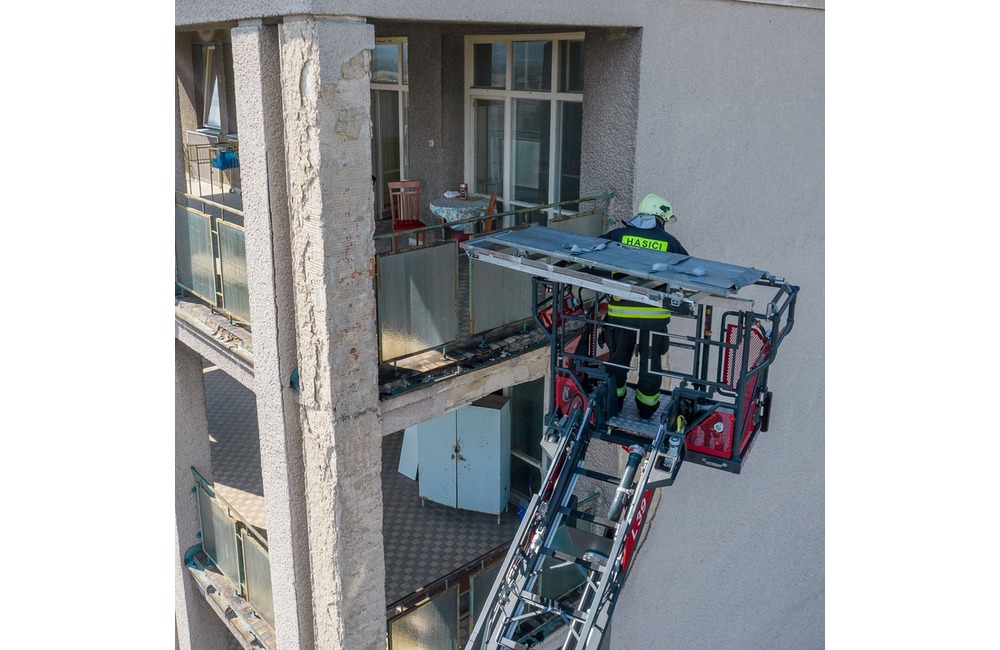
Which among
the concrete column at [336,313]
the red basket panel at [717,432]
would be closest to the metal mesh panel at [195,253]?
the concrete column at [336,313]

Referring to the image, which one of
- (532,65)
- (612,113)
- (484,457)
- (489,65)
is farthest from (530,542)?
(489,65)

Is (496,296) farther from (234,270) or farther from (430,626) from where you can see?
(430,626)

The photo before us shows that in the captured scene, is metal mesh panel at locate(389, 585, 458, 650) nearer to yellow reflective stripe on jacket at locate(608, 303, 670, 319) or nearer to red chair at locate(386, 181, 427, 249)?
yellow reflective stripe on jacket at locate(608, 303, 670, 319)

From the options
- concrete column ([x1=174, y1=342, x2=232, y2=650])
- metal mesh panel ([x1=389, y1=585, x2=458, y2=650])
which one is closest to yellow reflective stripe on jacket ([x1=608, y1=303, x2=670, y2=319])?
metal mesh panel ([x1=389, y1=585, x2=458, y2=650])

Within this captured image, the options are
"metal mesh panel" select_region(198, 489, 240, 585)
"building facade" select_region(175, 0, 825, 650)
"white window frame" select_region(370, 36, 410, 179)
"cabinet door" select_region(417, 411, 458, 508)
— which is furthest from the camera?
"white window frame" select_region(370, 36, 410, 179)

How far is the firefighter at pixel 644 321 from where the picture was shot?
19.7ft

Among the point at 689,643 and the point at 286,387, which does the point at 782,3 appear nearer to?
the point at 286,387

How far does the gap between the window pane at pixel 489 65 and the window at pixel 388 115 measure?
1.52 m

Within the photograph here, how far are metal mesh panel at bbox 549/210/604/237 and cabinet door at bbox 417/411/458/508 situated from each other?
333cm

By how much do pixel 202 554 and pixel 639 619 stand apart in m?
5.16

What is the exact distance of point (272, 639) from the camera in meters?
7.93

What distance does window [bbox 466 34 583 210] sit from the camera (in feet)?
28.7

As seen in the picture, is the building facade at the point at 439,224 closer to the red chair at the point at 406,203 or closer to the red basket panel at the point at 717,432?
the red chair at the point at 406,203

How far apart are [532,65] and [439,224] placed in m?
2.78
